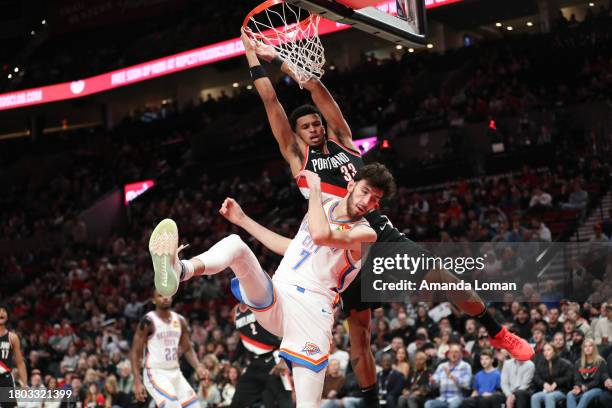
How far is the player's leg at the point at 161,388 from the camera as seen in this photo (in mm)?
10336

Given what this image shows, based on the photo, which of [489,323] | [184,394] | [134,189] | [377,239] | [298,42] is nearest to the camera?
[489,323]

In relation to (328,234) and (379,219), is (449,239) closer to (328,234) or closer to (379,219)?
(379,219)

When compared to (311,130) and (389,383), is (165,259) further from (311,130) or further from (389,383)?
(389,383)

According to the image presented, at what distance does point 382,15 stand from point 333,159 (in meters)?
1.26

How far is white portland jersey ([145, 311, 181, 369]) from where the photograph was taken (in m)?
10.7

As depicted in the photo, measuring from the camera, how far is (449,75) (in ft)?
82.9

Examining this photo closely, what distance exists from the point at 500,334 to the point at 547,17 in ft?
68.9

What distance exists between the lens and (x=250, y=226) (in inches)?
268

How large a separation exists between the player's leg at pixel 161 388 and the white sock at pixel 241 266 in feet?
14.9

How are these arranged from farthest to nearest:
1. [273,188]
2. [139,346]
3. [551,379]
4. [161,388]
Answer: [273,188] < [551,379] < [139,346] < [161,388]

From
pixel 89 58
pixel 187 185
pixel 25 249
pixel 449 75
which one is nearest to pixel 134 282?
pixel 187 185

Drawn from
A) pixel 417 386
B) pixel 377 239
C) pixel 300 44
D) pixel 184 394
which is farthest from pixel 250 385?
pixel 300 44

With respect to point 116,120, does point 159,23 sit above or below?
above

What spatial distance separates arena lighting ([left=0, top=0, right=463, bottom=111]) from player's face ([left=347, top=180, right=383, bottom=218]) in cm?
1783
